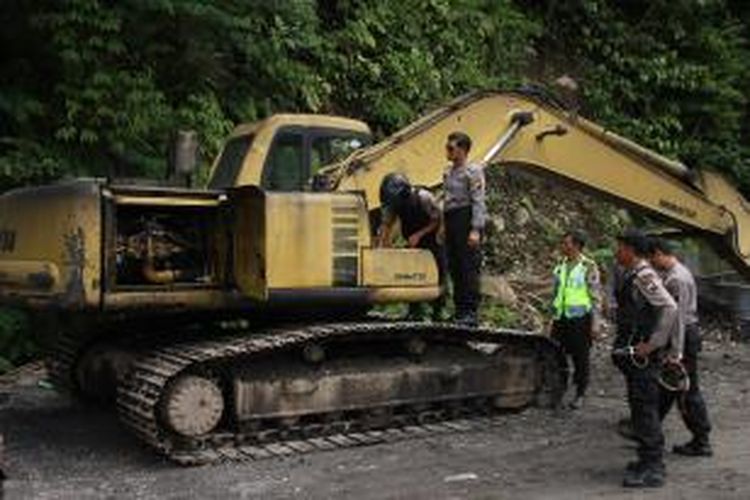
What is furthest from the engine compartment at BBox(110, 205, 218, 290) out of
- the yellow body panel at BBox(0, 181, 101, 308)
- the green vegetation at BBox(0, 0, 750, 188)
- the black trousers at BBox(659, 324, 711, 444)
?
the green vegetation at BBox(0, 0, 750, 188)

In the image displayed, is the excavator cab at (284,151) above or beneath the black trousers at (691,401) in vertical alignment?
above

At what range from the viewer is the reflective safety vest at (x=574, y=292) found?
11.7 meters

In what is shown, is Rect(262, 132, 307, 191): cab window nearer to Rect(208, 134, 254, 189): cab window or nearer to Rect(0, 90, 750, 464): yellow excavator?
Rect(0, 90, 750, 464): yellow excavator

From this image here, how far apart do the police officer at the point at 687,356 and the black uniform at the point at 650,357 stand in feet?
1.52

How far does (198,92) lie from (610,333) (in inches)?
221

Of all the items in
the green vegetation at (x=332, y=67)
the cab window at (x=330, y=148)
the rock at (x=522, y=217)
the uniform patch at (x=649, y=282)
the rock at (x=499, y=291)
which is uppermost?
the green vegetation at (x=332, y=67)

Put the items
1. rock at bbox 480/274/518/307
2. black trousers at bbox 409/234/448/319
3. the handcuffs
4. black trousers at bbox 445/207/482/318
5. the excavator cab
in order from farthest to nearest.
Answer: rock at bbox 480/274/518/307
black trousers at bbox 409/234/448/319
black trousers at bbox 445/207/482/318
the excavator cab
the handcuffs

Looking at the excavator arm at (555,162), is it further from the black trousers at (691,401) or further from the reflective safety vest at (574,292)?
the black trousers at (691,401)

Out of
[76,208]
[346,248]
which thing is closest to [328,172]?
[346,248]

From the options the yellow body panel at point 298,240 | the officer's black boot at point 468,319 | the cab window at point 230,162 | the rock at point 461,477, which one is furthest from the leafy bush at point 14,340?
the rock at point 461,477

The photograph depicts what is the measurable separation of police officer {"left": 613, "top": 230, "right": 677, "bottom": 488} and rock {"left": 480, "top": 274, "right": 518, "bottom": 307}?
6.82 meters

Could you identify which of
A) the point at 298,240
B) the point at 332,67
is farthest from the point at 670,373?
the point at 332,67

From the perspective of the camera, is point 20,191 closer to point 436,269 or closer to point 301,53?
point 436,269

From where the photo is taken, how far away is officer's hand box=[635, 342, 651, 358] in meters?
8.94
